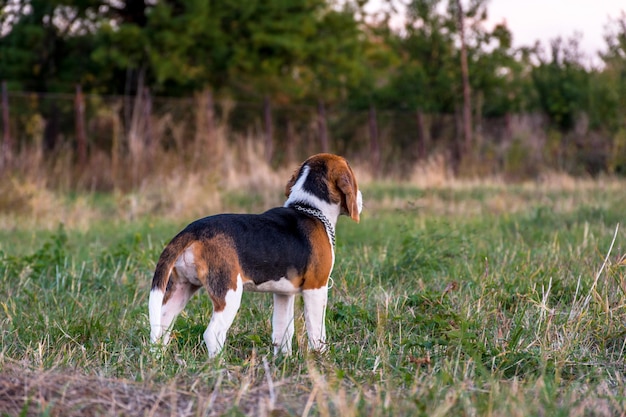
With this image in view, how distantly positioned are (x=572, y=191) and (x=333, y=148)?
1126 cm

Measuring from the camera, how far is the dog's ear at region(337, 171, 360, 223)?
211 inches

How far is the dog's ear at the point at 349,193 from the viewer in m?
5.36

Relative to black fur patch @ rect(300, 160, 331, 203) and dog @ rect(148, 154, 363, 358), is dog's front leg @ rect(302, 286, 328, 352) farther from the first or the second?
black fur patch @ rect(300, 160, 331, 203)

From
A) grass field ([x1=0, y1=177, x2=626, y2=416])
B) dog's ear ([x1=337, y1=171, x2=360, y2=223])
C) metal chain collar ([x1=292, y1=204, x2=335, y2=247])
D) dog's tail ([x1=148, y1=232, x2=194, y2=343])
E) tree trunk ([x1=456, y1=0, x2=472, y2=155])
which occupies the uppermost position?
tree trunk ([x1=456, y1=0, x2=472, y2=155])

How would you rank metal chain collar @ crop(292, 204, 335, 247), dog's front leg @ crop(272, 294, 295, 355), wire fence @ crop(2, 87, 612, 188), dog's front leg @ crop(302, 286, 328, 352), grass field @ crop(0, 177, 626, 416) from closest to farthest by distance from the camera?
grass field @ crop(0, 177, 626, 416) < dog's front leg @ crop(302, 286, 328, 352) < dog's front leg @ crop(272, 294, 295, 355) < metal chain collar @ crop(292, 204, 335, 247) < wire fence @ crop(2, 87, 612, 188)

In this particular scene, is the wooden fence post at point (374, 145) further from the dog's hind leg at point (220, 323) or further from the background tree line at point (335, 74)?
the dog's hind leg at point (220, 323)

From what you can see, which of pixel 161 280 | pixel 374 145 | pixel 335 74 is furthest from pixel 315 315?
pixel 335 74

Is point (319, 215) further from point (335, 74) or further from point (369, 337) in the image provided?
point (335, 74)

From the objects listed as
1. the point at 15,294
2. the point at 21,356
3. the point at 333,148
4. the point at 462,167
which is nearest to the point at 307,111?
the point at 333,148

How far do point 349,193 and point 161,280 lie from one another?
1399mm

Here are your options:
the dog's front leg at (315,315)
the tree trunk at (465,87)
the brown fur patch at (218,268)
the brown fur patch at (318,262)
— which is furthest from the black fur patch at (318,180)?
the tree trunk at (465,87)

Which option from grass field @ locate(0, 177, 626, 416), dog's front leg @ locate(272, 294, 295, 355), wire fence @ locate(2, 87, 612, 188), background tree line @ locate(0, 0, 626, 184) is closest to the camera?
grass field @ locate(0, 177, 626, 416)

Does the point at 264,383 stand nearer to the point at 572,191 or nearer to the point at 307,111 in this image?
the point at 572,191

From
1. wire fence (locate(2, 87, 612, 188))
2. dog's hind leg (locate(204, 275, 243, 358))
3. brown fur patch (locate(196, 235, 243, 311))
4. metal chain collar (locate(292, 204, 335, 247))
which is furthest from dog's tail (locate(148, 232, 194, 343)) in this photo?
wire fence (locate(2, 87, 612, 188))
